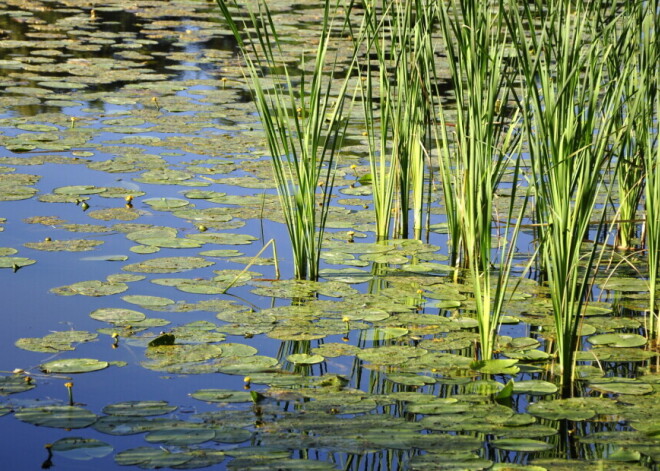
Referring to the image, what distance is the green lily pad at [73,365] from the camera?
9.11ft

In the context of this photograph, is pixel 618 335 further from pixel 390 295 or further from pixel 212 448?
pixel 212 448

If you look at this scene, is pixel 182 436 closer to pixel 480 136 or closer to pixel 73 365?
pixel 73 365

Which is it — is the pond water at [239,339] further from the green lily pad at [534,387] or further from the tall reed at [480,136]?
the tall reed at [480,136]

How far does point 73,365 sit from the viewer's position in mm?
2805

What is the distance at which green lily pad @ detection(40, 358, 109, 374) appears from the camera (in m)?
2.78

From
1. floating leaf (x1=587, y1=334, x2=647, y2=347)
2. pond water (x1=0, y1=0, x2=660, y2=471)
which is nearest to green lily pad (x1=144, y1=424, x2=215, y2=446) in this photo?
pond water (x1=0, y1=0, x2=660, y2=471)

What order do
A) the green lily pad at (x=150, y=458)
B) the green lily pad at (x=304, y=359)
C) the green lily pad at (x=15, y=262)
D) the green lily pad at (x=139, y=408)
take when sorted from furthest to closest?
the green lily pad at (x=15, y=262) < the green lily pad at (x=304, y=359) < the green lily pad at (x=139, y=408) < the green lily pad at (x=150, y=458)

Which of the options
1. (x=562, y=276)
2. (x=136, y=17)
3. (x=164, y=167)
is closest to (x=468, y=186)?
(x=562, y=276)

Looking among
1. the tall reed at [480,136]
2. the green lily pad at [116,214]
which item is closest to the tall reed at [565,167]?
the tall reed at [480,136]

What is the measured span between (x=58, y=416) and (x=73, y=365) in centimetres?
34

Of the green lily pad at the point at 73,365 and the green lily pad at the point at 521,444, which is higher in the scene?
the green lily pad at the point at 73,365

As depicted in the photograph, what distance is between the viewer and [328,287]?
11.7ft

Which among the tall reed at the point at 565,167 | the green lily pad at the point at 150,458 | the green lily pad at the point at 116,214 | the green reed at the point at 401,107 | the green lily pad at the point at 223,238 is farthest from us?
the green lily pad at the point at 116,214

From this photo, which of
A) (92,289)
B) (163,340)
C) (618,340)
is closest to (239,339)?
(163,340)
